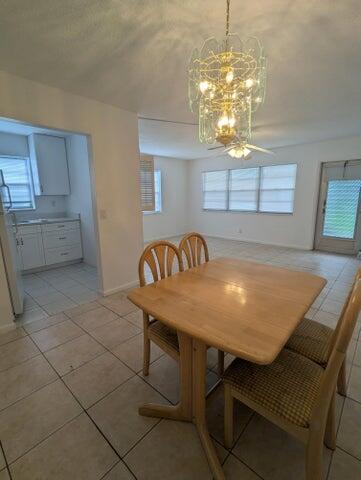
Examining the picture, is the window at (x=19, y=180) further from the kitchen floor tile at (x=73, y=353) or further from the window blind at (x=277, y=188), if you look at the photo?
the window blind at (x=277, y=188)

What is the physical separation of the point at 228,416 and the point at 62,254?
13.2 feet

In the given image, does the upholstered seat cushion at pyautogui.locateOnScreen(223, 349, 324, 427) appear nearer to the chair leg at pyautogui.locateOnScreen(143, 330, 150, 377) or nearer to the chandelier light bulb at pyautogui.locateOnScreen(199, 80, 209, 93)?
the chair leg at pyautogui.locateOnScreen(143, 330, 150, 377)

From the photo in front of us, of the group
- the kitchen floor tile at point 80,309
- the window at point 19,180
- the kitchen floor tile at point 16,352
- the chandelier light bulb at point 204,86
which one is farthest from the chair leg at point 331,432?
the window at point 19,180

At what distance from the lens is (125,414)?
1421 millimetres

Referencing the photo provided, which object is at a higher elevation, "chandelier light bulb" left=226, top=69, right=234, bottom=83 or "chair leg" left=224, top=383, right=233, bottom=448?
"chandelier light bulb" left=226, top=69, right=234, bottom=83

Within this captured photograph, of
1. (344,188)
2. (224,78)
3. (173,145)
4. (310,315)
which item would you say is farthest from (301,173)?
(224,78)

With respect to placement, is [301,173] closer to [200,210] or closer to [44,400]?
[200,210]

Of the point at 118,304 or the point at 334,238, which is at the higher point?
the point at 334,238

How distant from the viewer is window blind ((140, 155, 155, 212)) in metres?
3.78

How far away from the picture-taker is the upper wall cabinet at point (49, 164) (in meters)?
3.94

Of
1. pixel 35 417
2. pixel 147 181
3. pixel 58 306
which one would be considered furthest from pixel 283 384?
pixel 147 181

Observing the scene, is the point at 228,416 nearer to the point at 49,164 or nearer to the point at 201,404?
the point at 201,404

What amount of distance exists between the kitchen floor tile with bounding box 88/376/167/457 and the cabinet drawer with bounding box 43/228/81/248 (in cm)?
327

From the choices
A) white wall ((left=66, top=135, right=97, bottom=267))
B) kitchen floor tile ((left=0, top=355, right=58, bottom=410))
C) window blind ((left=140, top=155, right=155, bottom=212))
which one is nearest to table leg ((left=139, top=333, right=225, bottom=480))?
kitchen floor tile ((left=0, top=355, right=58, bottom=410))
